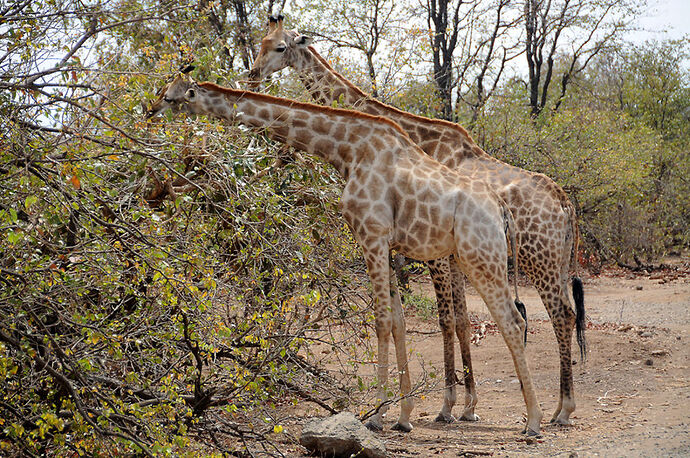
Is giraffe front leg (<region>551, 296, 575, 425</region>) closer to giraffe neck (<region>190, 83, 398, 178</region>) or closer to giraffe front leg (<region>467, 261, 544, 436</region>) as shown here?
giraffe front leg (<region>467, 261, 544, 436</region>)

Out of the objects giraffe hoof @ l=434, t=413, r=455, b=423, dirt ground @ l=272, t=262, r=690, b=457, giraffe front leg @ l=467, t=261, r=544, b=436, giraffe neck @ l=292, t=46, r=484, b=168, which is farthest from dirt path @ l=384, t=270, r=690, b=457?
giraffe neck @ l=292, t=46, r=484, b=168

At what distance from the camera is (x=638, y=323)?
12.6 meters

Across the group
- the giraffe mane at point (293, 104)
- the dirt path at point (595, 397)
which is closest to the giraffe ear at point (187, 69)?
the giraffe mane at point (293, 104)

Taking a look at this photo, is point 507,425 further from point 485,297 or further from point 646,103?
point 646,103

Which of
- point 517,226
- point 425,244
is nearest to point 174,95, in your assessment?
point 425,244

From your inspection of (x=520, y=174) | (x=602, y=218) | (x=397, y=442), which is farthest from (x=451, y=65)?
(x=397, y=442)

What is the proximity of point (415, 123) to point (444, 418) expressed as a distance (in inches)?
114

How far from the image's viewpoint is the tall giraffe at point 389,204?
628cm

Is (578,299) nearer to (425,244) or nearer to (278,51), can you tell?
(425,244)

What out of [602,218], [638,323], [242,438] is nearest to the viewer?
[242,438]

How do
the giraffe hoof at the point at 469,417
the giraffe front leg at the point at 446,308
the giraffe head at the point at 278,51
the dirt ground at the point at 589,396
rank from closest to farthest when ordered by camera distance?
the dirt ground at the point at 589,396, the giraffe hoof at the point at 469,417, the giraffe front leg at the point at 446,308, the giraffe head at the point at 278,51

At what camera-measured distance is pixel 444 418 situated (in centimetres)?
718

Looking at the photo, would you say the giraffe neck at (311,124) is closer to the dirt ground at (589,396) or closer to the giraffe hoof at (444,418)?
the dirt ground at (589,396)

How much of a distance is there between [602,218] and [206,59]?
15768mm
